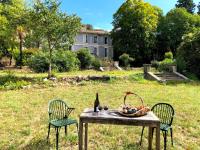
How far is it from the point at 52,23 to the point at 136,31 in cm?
2446

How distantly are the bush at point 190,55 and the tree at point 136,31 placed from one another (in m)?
16.9

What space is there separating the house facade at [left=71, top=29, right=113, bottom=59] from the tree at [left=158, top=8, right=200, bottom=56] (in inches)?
361

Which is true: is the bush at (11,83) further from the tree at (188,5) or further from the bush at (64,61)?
the tree at (188,5)

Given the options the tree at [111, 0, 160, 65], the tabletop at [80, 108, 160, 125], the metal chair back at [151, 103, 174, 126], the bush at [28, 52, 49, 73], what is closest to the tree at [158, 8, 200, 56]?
the tree at [111, 0, 160, 65]

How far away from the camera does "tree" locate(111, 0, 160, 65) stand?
4012 centimetres

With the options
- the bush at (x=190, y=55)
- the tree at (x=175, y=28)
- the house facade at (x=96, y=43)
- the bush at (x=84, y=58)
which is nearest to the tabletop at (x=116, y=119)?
the bush at (x=190, y=55)

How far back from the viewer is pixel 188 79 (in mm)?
20188

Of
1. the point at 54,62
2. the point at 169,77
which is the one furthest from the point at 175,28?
the point at 54,62

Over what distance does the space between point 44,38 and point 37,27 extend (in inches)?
42.9

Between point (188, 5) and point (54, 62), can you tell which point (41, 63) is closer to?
point (54, 62)

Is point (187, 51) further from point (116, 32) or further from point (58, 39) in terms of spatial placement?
point (116, 32)

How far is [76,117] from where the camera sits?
354 inches

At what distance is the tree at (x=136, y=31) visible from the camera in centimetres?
4012

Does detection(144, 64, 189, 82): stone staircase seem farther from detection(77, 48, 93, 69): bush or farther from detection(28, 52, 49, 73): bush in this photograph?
detection(77, 48, 93, 69): bush
